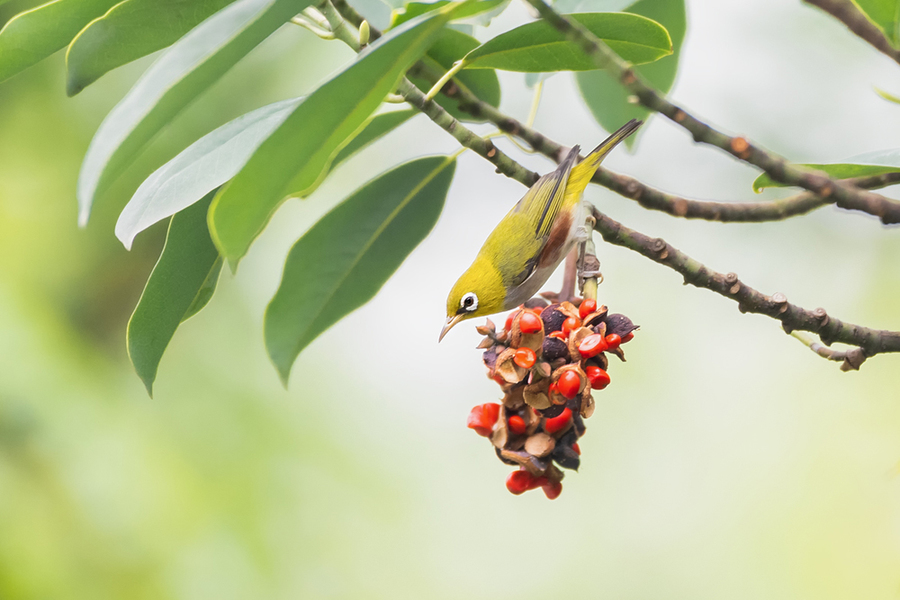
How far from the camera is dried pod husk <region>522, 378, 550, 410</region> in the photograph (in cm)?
75

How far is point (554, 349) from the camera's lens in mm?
746

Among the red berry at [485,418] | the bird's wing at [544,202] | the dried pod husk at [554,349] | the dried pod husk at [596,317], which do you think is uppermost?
the bird's wing at [544,202]

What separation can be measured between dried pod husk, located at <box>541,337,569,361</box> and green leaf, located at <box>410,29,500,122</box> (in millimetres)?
438

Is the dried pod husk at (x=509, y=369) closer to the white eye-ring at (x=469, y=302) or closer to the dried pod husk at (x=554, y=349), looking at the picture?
the dried pod husk at (x=554, y=349)

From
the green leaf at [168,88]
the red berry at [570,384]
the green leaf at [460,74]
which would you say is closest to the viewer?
the green leaf at [168,88]

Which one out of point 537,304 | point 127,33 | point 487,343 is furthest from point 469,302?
point 127,33

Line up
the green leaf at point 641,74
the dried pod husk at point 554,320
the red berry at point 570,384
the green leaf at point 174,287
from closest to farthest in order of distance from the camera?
the red berry at point 570,384, the dried pod husk at point 554,320, the green leaf at point 174,287, the green leaf at point 641,74

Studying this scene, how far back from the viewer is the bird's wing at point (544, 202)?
1411 millimetres

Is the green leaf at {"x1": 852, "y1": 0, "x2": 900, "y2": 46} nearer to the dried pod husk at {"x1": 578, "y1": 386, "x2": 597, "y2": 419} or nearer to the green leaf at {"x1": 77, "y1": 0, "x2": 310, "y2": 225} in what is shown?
the dried pod husk at {"x1": 578, "y1": 386, "x2": 597, "y2": 419}

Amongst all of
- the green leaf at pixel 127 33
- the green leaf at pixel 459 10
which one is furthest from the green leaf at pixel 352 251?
the green leaf at pixel 127 33

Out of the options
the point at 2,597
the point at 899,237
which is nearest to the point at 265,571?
the point at 2,597

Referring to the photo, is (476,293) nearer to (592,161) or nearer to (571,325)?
(592,161)

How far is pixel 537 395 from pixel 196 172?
48cm

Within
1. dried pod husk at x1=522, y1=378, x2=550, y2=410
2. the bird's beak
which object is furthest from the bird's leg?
the bird's beak
